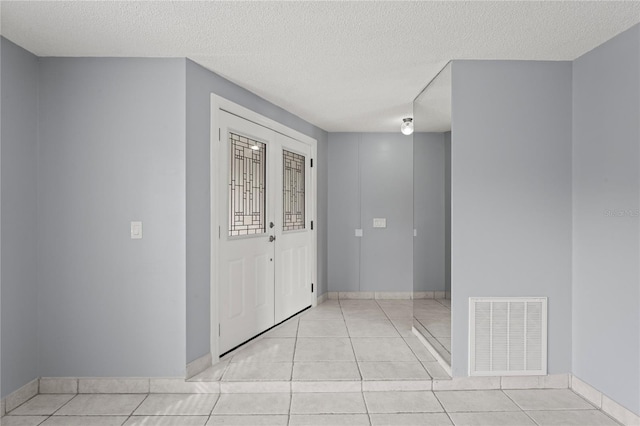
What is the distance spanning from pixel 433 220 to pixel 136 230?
3.78 meters

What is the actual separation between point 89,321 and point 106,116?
1.53 m

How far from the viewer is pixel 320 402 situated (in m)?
2.90

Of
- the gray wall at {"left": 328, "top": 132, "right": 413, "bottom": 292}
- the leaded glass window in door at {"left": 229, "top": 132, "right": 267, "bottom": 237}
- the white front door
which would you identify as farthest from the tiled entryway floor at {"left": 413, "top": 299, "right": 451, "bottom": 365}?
the leaded glass window in door at {"left": 229, "top": 132, "right": 267, "bottom": 237}

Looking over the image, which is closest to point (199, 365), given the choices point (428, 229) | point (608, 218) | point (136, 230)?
point (136, 230)

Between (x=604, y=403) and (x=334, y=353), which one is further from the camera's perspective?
(x=334, y=353)

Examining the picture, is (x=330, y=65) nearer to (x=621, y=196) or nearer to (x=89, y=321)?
(x=621, y=196)

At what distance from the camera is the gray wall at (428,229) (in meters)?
5.36

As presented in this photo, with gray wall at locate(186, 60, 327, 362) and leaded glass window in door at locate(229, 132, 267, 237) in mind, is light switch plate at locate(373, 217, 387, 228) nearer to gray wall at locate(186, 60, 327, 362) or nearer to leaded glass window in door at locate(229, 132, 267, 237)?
leaded glass window in door at locate(229, 132, 267, 237)

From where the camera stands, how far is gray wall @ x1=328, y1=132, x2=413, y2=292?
5895mm

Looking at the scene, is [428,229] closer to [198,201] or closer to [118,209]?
[198,201]

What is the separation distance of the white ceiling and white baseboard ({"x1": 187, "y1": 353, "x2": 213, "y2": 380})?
2.29m

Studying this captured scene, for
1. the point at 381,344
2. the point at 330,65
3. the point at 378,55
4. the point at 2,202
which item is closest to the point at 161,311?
the point at 2,202

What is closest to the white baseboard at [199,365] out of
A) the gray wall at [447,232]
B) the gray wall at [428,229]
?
the gray wall at [447,232]

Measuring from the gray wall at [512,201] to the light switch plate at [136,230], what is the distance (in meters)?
2.33
